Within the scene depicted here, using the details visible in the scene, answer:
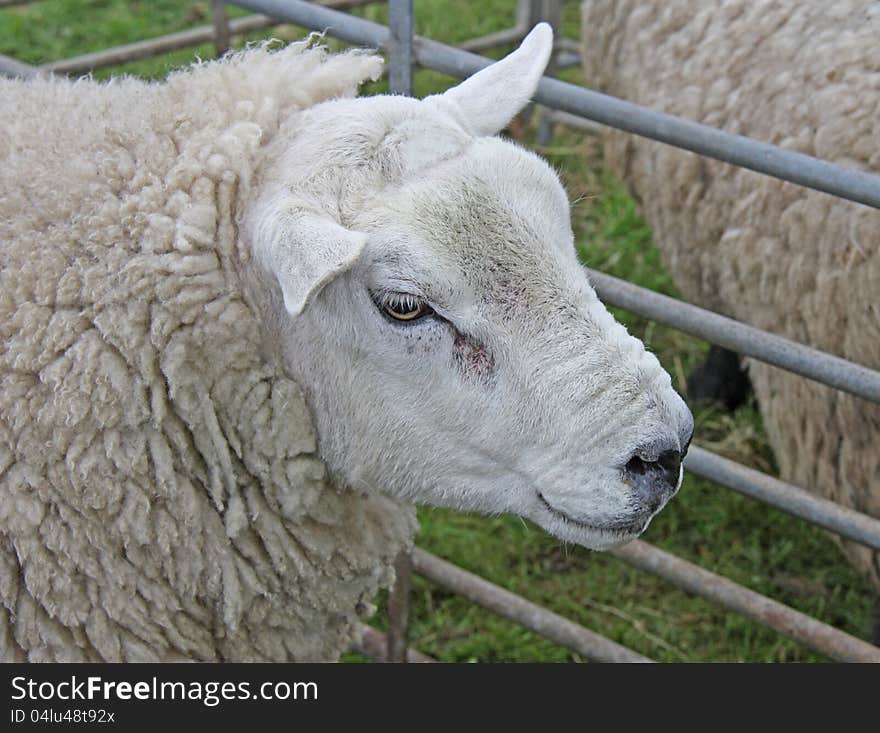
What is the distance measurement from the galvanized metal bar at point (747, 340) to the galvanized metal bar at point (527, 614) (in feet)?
3.03

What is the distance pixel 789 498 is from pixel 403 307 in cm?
126

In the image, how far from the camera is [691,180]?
12.1ft

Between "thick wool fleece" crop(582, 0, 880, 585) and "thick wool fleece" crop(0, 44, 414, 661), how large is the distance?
1.45 m

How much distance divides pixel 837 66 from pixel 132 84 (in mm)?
1887

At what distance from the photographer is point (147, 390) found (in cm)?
211

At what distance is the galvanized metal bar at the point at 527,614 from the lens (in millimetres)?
3186

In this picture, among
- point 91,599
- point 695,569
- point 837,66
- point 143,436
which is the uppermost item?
point 837,66

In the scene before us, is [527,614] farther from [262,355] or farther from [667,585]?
[262,355]

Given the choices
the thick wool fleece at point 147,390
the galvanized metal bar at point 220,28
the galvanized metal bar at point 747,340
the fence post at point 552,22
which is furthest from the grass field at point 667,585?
the fence post at point 552,22

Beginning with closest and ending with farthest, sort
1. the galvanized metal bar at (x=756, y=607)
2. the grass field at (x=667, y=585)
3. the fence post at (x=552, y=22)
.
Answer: the galvanized metal bar at (x=756, y=607) → the grass field at (x=667, y=585) → the fence post at (x=552, y=22)

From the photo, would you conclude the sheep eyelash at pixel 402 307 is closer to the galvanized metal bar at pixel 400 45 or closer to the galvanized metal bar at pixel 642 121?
the galvanized metal bar at pixel 642 121
